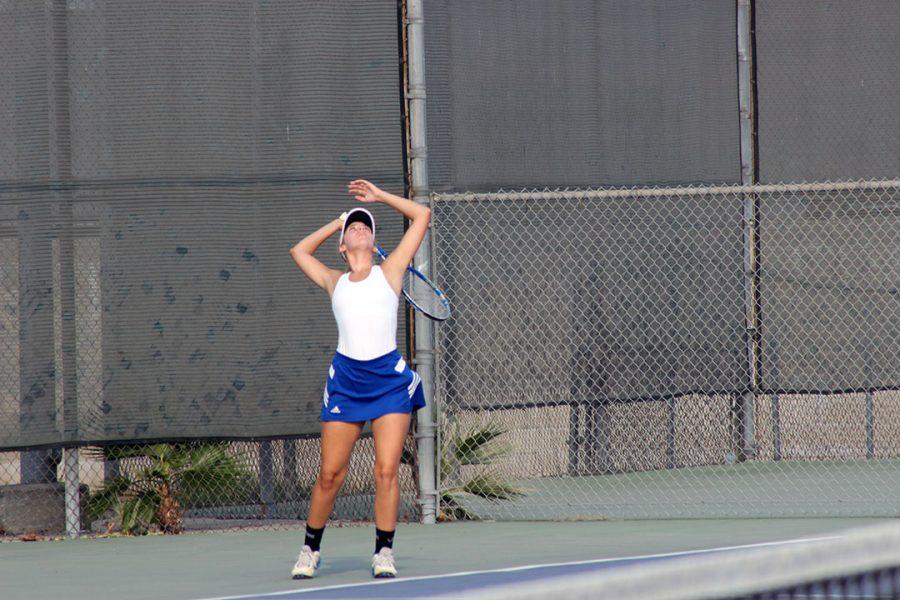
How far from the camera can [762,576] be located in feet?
11.9

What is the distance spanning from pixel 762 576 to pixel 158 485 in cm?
602

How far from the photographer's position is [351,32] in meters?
9.25

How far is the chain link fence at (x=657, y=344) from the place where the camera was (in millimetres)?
9586

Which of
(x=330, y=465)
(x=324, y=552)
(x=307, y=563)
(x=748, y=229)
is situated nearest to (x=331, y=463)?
(x=330, y=465)

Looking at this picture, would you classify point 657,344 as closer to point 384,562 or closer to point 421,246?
point 421,246

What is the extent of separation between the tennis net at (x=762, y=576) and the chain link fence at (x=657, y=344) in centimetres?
540

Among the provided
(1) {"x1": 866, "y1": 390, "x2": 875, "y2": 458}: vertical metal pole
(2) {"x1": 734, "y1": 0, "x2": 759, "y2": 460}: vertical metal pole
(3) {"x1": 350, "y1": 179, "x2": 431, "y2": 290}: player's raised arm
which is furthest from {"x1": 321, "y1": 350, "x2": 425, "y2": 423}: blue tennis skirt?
(1) {"x1": 866, "y1": 390, "x2": 875, "y2": 458}: vertical metal pole

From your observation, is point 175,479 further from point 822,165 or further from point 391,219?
point 822,165

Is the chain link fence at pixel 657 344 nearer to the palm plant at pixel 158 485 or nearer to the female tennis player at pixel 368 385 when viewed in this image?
the palm plant at pixel 158 485

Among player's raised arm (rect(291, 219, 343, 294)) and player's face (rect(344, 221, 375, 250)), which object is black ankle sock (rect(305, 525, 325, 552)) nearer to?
player's raised arm (rect(291, 219, 343, 294))

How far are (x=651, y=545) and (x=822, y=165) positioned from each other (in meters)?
4.01

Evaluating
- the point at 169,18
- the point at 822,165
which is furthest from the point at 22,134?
the point at 822,165

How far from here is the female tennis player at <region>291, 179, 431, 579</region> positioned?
22.8 ft

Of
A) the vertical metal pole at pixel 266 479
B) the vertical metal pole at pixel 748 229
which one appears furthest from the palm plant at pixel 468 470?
the vertical metal pole at pixel 748 229
